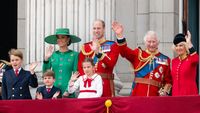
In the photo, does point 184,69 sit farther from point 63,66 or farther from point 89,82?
point 63,66

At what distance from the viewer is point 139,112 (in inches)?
470

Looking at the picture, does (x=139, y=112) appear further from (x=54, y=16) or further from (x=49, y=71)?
(x=54, y=16)

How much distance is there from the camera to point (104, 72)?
519 inches

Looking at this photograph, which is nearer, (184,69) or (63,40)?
(184,69)

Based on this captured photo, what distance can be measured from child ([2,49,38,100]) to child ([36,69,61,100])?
0.16m

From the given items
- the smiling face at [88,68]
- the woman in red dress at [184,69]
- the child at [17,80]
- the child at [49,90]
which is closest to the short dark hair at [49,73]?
the child at [49,90]

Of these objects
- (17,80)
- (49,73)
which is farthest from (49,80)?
(17,80)

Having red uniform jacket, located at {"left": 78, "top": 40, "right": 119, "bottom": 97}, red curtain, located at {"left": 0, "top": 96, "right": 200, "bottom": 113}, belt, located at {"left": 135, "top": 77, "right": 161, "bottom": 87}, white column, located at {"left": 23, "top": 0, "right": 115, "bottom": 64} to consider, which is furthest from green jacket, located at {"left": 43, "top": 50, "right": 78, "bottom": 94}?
white column, located at {"left": 23, "top": 0, "right": 115, "bottom": 64}

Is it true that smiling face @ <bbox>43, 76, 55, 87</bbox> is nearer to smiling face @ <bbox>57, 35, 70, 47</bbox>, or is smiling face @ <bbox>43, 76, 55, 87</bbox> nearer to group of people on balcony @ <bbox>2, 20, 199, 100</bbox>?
group of people on balcony @ <bbox>2, 20, 199, 100</bbox>

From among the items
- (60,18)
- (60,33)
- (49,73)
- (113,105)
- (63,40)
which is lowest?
(113,105)

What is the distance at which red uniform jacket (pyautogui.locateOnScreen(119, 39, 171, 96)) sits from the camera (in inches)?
516

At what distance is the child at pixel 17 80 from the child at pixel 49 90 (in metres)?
0.16

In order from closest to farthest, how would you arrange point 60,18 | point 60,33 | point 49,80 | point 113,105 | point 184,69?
point 113,105
point 184,69
point 49,80
point 60,33
point 60,18

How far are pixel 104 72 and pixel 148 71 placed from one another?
25.2 inches
